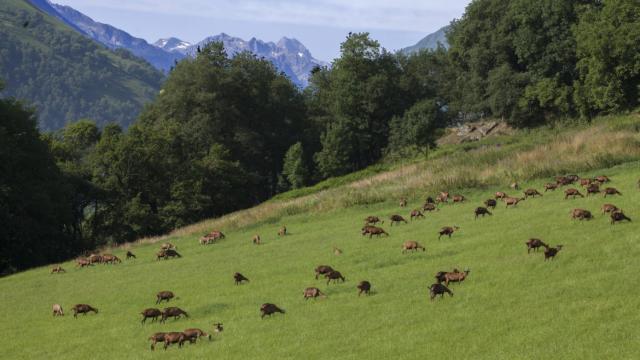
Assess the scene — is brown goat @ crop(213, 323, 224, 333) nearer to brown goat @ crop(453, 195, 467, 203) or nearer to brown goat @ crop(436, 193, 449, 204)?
brown goat @ crop(453, 195, 467, 203)

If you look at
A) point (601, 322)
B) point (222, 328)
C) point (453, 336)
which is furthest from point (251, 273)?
point (601, 322)

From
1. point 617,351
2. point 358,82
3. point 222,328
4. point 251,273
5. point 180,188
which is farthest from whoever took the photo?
point 358,82

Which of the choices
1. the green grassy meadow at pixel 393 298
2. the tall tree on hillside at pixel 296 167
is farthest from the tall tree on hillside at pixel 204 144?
the green grassy meadow at pixel 393 298

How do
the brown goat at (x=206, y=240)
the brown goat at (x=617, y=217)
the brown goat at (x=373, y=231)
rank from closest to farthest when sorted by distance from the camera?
the brown goat at (x=617, y=217) < the brown goat at (x=373, y=231) < the brown goat at (x=206, y=240)

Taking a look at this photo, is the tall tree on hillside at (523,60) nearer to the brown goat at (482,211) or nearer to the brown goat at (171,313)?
the brown goat at (482,211)

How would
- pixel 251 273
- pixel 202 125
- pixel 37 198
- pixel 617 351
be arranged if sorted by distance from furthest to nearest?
1. pixel 202 125
2. pixel 37 198
3. pixel 251 273
4. pixel 617 351

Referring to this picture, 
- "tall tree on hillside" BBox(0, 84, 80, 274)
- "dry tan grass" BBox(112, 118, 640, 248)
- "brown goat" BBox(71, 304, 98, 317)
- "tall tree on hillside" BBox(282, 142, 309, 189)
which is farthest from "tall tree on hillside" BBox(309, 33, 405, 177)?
"brown goat" BBox(71, 304, 98, 317)

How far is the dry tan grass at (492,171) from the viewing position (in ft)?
133

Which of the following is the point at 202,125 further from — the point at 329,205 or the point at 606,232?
the point at 606,232

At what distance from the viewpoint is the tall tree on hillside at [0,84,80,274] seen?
56.1 metres

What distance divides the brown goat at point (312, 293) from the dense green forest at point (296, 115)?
145 ft

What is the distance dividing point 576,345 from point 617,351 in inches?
32.6

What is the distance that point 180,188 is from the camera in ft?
266

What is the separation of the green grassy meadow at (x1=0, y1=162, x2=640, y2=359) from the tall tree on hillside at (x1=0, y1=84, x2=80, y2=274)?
2495 cm
